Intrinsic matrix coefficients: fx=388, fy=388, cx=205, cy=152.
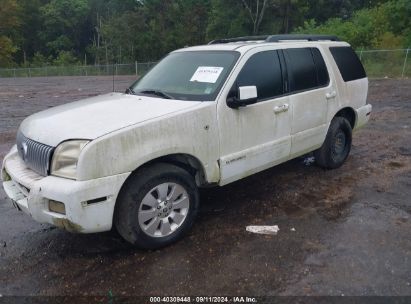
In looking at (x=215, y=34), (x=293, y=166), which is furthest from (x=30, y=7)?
(x=293, y=166)

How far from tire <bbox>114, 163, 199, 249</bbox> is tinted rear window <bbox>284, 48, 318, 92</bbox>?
194cm

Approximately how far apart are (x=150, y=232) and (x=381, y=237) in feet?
7.39

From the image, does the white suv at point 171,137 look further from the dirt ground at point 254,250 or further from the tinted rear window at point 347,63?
the dirt ground at point 254,250

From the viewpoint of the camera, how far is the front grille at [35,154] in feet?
10.8

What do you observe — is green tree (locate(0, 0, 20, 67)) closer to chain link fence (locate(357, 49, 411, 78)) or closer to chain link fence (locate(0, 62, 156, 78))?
chain link fence (locate(0, 62, 156, 78))

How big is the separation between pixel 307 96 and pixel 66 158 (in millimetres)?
3080

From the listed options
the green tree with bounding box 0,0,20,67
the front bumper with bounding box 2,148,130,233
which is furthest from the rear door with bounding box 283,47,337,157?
the green tree with bounding box 0,0,20,67

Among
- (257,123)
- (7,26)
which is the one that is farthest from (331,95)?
(7,26)

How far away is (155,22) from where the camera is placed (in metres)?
52.2

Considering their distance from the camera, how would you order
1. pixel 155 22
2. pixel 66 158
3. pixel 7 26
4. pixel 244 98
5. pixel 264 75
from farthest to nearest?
pixel 7 26
pixel 155 22
pixel 264 75
pixel 244 98
pixel 66 158

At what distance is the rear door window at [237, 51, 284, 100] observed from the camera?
4258 millimetres

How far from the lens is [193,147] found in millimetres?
3754

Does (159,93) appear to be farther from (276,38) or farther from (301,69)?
(301,69)

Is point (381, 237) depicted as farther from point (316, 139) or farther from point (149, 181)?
point (149, 181)
